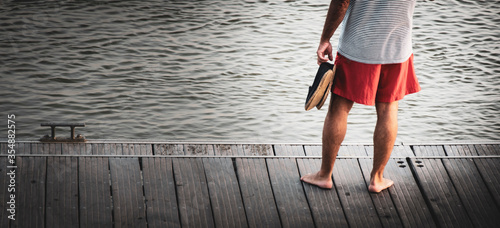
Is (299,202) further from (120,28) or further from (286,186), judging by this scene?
(120,28)

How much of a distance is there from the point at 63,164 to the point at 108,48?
2.41 metres

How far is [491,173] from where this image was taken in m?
2.96

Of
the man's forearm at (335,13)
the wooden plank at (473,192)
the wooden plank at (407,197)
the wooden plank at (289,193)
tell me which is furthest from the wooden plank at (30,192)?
the wooden plank at (473,192)

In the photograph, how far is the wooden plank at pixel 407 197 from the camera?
8.60 ft

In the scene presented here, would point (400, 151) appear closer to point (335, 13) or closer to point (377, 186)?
point (377, 186)

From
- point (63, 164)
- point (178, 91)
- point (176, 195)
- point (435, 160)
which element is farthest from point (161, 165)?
point (178, 91)

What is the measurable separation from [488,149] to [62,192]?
1964 mm

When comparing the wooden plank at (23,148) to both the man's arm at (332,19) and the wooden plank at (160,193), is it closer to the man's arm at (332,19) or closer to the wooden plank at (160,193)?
the wooden plank at (160,193)

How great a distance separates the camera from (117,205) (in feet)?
8.41

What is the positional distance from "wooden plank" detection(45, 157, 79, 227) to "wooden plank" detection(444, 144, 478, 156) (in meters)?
1.71

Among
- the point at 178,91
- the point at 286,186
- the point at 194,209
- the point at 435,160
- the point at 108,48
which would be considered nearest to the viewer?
the point at 194,209

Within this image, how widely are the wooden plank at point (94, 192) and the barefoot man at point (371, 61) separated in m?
0.90

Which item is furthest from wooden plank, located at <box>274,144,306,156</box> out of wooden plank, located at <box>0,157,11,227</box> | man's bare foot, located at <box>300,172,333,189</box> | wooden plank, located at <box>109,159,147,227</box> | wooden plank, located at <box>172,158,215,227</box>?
wooden plank, located at <box>0,157,11,227</box>

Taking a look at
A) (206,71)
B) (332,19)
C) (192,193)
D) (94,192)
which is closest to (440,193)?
(332,19)
